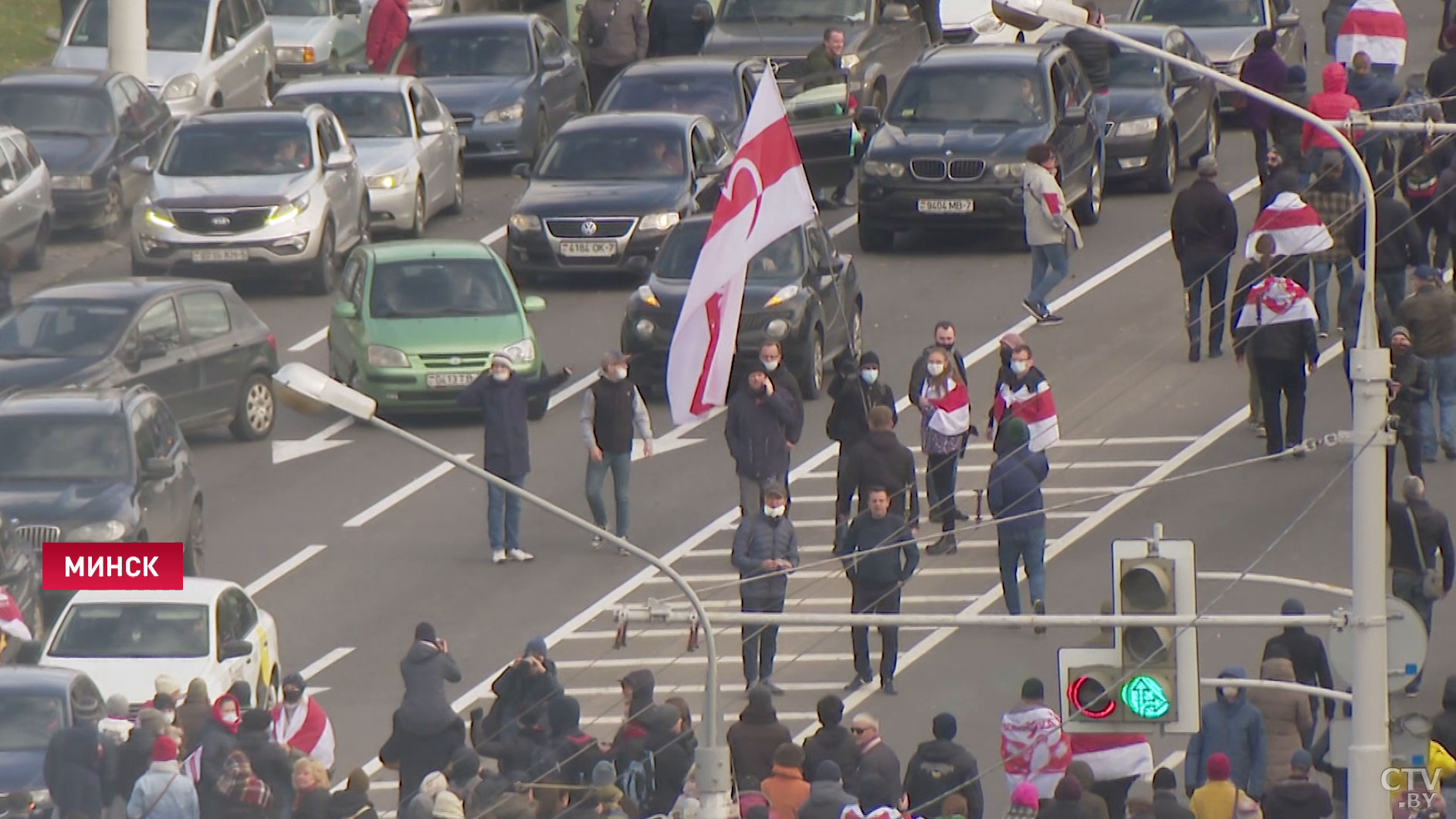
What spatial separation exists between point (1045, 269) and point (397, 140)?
8000 millimetres

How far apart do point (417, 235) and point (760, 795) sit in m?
16.7

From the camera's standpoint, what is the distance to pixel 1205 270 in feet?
91.2

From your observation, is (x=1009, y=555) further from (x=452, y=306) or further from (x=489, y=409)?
(x=452, y=306)

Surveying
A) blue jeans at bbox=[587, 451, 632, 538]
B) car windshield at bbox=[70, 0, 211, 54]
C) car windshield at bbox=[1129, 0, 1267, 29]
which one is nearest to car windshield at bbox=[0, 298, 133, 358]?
blue jeans at bbox=[587, 451, 632, 538]

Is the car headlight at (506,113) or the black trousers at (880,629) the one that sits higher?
the black trousers at (880,629)

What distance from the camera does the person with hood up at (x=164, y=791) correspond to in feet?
63.9

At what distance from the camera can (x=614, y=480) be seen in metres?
25.3

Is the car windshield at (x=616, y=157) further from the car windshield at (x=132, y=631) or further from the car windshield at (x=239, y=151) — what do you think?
the car windshield at (x=132, y=631)

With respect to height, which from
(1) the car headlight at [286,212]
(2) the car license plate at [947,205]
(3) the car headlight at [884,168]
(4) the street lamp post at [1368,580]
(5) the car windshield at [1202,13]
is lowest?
(5) the car windshield at [1202,13]

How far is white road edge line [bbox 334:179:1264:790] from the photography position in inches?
887

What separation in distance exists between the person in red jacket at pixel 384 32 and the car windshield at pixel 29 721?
19.1m

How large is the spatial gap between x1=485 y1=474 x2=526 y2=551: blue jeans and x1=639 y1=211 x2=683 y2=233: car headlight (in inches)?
252

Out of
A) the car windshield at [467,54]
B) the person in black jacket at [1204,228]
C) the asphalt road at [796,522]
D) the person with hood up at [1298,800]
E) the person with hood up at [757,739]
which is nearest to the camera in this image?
the person with hood up at [1298,800]
